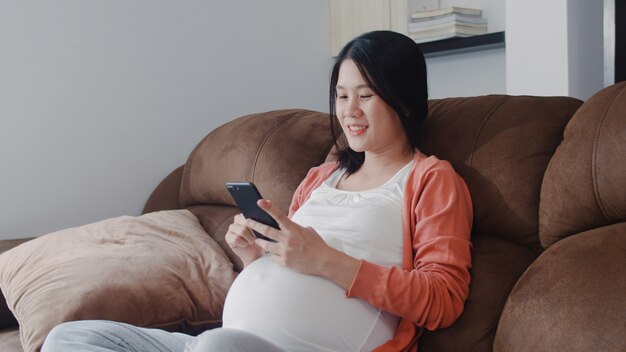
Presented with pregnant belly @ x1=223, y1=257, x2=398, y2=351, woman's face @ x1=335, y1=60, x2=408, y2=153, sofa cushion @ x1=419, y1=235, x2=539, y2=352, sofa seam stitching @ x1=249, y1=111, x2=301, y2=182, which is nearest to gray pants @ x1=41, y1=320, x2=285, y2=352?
pregnant belly @ x1=223, y1=257, x2=398, y2=351

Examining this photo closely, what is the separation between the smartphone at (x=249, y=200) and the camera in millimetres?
1368

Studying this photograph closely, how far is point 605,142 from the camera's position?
135 cm

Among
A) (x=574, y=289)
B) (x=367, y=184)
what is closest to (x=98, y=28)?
(x=367, y=184)

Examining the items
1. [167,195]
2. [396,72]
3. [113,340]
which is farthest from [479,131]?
[167,195]

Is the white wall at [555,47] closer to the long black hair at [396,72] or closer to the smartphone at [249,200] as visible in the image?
the long black hair at [396,72]

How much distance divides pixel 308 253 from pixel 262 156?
72cm

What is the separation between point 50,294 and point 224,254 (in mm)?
473

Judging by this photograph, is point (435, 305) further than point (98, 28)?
No

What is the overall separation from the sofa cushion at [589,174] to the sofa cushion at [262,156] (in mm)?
713

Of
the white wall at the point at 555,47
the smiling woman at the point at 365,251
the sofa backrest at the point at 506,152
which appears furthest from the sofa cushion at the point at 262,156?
the white wall at the point at 555,47

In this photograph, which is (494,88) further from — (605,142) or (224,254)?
(605,142)

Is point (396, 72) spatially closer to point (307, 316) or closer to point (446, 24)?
point (307, 316)

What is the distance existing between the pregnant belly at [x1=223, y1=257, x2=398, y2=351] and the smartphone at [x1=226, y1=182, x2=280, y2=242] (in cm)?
10

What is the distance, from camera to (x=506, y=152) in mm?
1526
